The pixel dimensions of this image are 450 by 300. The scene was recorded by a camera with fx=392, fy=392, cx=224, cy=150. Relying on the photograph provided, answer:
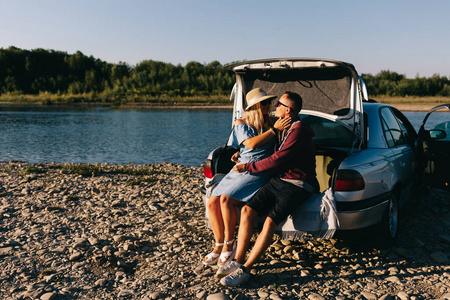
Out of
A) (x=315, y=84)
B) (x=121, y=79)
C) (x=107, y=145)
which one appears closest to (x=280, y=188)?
(x=315, y=84)

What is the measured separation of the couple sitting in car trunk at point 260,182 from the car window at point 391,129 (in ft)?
5.26

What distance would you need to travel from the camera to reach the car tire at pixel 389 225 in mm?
4594

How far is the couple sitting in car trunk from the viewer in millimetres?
4059

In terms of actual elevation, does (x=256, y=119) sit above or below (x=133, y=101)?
above

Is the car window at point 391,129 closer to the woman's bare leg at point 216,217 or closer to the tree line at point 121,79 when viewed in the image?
the woman's bare leg at point 216,217

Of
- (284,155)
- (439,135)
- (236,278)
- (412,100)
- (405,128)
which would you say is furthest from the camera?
(412,100)

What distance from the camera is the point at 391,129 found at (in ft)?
18.0

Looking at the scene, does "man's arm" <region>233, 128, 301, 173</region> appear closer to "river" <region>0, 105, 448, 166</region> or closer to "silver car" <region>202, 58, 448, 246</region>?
"silver car" <region>202, 58, 448, 246</region>

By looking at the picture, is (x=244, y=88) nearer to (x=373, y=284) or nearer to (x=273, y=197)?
(x=273, y=197)

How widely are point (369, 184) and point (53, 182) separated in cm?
765

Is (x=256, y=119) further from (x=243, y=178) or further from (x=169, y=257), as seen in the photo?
(x=169, y=257)

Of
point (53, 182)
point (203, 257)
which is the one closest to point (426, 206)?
point (203, 257)

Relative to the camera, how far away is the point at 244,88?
571cm

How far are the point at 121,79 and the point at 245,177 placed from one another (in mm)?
83307
